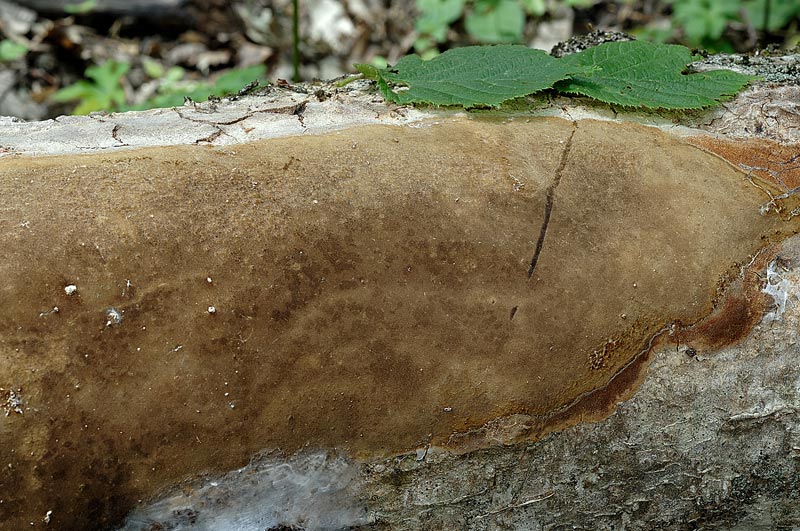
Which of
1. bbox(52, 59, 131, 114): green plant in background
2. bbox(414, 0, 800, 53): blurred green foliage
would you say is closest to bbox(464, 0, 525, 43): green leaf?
bbox(414, 0, 800, 53): blurred green foliage

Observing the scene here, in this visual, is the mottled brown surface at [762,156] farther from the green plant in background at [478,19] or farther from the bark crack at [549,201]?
the green plant in background at [478,19]

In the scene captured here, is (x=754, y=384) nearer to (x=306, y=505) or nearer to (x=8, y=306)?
(x=306, y=505)

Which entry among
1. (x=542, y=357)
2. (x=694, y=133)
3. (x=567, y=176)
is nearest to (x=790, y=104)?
(x=694, y=133)

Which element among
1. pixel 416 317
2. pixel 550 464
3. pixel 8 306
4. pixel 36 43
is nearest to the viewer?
pixel 8 306

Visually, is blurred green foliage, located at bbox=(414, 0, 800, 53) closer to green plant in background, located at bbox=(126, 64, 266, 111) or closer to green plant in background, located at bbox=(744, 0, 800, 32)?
green plant in background, located at bbox=(744, 0, 800, 32)

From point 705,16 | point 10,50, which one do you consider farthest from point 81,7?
point 705,16

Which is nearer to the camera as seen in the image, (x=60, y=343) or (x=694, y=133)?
(x=60, y=343)
